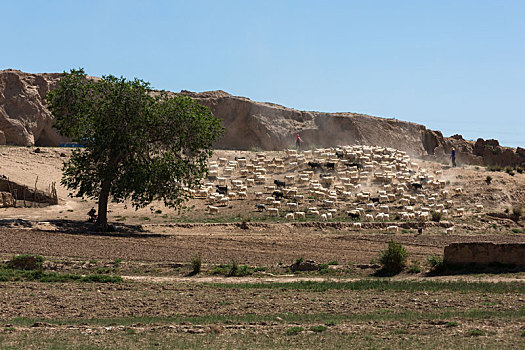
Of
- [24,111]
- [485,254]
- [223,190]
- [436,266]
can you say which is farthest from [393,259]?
[24,111]

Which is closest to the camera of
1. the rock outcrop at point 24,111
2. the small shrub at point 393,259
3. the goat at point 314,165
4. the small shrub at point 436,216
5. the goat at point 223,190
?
the small shrub at point 393,259

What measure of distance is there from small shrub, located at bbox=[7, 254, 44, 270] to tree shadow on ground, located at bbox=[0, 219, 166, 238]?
8.21 meters

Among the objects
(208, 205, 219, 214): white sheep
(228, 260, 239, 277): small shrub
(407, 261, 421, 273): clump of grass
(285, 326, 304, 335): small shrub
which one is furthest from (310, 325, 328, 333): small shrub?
(208, 205, 219, 214): white sheep

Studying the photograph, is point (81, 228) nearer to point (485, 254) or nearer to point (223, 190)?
point (223, 190)

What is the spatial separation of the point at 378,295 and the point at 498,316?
13.8ft

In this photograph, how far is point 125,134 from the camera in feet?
110

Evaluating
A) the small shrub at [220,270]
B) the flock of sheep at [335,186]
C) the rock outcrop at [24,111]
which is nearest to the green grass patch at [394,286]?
the small shrub at [220,270]

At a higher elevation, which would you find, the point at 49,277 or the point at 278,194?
the point at 278,194

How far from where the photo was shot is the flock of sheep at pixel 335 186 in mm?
42375

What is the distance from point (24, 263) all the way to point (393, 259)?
507 inches

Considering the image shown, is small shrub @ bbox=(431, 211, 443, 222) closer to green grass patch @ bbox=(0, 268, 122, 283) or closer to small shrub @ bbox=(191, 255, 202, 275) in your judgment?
small shrub @ bbox=(191, 255, 202, 275)

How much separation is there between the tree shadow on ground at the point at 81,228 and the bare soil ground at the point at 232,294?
116mm

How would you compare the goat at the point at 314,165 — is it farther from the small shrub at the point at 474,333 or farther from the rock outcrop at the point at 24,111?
the small shrub at the point at 474,333

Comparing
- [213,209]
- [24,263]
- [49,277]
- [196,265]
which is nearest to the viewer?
[49,277]
